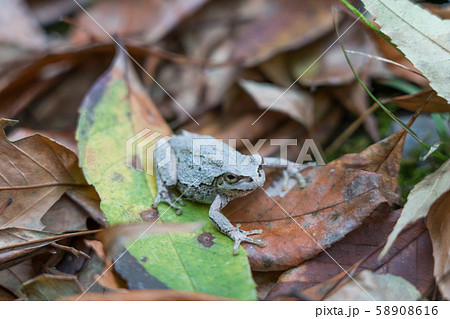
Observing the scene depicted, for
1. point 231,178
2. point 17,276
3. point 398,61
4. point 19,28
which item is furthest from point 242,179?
point 19,28

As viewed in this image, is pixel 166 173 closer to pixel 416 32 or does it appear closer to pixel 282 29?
pixel 416 32

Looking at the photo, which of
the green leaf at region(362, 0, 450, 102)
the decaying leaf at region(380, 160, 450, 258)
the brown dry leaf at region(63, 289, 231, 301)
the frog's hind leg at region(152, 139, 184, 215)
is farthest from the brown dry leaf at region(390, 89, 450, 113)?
the brown dry leaf at region(63, 289, 231, 301)

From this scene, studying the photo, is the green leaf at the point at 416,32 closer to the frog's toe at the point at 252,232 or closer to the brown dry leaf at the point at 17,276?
the frog's toe at the point at 252,232

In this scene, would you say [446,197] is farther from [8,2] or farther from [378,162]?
[8,2]

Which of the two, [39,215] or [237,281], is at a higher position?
[39,215]
